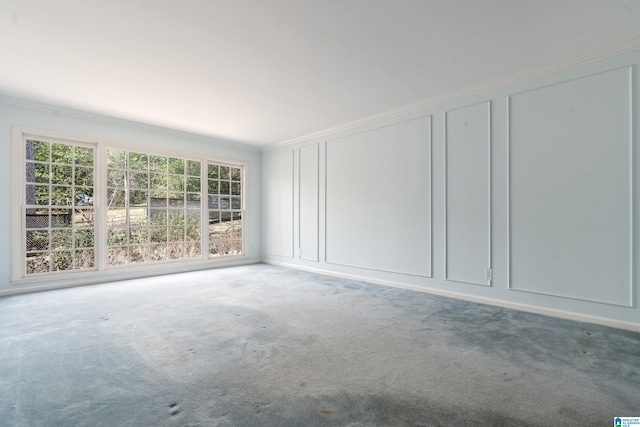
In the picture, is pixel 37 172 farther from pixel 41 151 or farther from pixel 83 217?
pixel 83 217

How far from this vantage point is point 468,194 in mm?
3906

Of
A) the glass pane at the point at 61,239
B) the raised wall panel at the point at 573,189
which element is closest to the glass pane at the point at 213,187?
the glass pane at the point at 61,239

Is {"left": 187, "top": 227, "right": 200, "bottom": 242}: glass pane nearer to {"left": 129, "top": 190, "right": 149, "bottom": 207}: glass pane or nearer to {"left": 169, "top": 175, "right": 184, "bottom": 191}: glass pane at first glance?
{"left": 169, "top": 175, "right": 184, "bottom": 191}: glass pane

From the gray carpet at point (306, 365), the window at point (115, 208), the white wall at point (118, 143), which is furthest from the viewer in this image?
the window at point (115, 208)

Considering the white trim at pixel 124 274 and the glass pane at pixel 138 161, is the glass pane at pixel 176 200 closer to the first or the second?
the glass pane at pixel 138 161

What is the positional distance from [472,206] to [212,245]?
5.02 meters

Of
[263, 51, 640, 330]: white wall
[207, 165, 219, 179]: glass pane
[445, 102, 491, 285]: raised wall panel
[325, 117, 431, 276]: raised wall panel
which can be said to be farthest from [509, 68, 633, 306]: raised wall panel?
[207, 165, 219, 179]: glass pane

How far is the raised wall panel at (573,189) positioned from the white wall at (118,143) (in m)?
5.14

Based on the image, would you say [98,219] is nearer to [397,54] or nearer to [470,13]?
[397,54]

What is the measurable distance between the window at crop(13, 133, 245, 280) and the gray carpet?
1.13 meters

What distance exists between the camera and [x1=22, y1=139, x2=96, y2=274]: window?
438cm

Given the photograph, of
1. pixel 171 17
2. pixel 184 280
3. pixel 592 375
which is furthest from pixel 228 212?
pixel 592 375

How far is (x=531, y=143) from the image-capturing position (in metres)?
3.42

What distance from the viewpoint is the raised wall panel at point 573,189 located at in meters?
2.92
